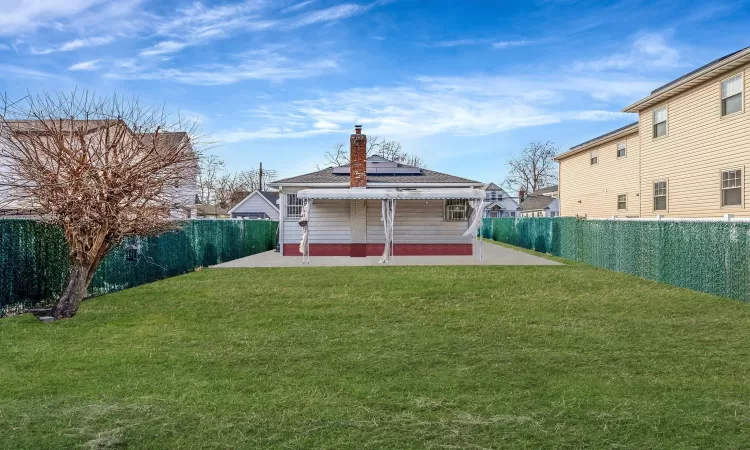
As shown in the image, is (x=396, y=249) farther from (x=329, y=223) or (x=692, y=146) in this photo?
(x=692, y=146)

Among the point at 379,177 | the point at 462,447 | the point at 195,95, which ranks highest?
the point at 195,95

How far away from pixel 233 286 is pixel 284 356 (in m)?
6.50

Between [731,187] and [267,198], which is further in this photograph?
[267,198]

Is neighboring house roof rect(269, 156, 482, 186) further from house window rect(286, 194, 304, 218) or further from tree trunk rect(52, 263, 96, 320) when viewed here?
tree trunk rect(52, 263, 96, 320)

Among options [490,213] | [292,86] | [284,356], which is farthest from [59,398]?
[490,213]

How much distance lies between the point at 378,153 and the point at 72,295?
48412 millimetres

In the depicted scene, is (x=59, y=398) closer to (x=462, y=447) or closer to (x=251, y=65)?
(x=462, y=447)

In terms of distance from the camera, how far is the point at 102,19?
44.7ft

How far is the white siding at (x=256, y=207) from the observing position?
153ft

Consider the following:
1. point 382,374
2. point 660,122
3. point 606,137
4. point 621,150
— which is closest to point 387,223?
point 660,122

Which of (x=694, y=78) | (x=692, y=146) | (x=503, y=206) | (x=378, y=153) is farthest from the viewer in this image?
(x=503, y=206)

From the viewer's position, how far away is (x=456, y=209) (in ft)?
66.7

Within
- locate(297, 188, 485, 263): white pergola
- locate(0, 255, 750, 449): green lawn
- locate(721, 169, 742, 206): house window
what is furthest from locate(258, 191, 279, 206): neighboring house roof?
locate(0, 255, 750, 449): green lawn

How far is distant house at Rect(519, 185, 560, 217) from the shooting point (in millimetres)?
52344
